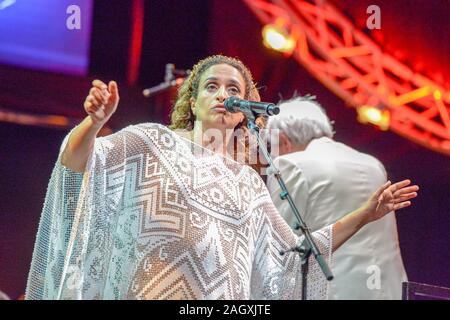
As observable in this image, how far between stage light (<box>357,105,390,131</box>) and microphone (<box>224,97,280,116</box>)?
2763mm

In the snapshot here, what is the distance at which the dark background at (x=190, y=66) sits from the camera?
545cm

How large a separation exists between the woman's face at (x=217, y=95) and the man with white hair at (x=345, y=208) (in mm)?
894

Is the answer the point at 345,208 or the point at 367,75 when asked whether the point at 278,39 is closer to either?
the point at 367,75

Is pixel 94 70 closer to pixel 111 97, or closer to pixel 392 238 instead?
pixel 392 238

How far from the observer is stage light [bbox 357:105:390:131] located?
5.43 metres

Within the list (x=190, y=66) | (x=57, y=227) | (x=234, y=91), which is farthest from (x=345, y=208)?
(x=190, y=66)

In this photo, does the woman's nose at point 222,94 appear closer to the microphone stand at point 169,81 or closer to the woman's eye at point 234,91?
the woman's eye at point 234,91

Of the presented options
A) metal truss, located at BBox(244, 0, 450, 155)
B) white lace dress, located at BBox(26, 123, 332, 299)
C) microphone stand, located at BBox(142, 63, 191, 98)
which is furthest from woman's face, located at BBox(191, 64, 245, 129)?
metal truss, located at BBox(244, 0, 450, 155)

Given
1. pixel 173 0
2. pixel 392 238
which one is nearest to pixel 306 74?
pixel 173 0

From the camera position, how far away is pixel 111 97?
246 centimetres

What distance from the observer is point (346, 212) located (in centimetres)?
389

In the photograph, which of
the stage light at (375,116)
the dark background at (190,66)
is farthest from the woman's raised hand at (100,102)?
the dark background at (190,66)

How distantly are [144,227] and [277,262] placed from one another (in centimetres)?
64

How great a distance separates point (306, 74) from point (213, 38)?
870mm
